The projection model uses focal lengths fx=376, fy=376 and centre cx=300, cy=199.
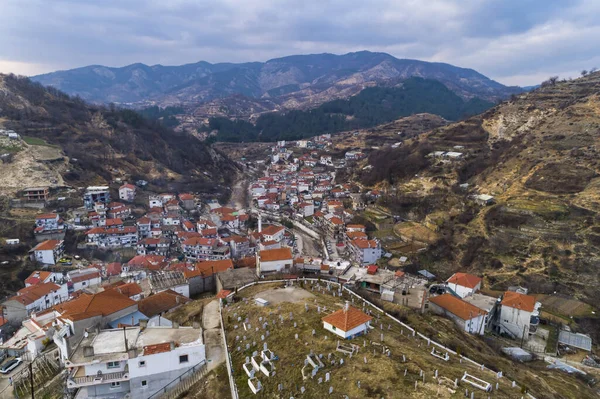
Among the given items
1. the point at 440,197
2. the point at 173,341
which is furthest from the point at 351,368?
the point at 440,197

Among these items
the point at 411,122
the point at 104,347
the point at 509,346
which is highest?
the point at 411,122

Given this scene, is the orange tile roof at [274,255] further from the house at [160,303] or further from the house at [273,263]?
the house at [160,303]

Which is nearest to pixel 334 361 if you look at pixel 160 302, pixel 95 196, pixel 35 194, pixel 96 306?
pixel 96 306

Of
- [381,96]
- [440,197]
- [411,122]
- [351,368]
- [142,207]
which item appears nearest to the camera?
[351,368]

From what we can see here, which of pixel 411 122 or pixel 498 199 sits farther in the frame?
pixel 411 122

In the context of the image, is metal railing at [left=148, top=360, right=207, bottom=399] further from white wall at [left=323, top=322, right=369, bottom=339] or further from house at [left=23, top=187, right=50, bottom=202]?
house at [left=23, top=187, right=50, bottom=202]

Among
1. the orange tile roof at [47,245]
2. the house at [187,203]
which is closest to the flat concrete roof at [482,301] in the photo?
the orange tile roof at [47,245]

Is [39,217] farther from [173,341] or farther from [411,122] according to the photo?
[411,122]

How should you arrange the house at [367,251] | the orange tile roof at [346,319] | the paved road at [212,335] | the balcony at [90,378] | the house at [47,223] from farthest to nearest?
1. the house at [47,223]
2. the house at [367,251]
3. the paved road at [212,335]
4. the orange tile roof at [346,319]
5. the balcony at [90,378]
